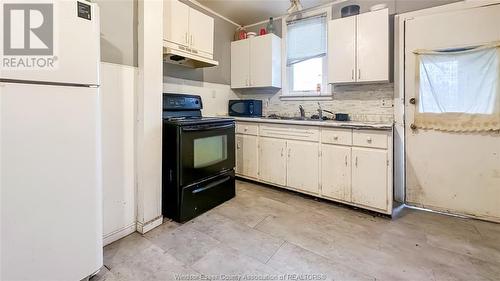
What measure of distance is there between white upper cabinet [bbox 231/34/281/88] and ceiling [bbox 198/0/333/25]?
0.34 m

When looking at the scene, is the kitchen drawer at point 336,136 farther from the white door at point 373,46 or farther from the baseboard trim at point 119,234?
the baseboard trim at point 119,234

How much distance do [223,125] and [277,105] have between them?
134 cm

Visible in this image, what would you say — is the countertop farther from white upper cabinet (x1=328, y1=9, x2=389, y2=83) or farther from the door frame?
white upper cabinet (x1=328, y1=9, x2=389, y2=83)

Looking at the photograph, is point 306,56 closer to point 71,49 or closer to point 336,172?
point 336,172

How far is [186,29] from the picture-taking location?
8.43 ft

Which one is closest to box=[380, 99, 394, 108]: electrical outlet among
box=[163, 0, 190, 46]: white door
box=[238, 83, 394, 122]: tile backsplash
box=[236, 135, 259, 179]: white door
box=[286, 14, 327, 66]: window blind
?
box=[238, 83, 394, 122]: tile backsplash

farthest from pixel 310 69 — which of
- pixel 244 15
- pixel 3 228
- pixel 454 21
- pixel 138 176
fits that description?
pixel 3 228

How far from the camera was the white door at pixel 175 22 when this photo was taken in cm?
238

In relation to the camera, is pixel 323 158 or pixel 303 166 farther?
pixel 303 166

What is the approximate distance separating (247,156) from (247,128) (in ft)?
1.25

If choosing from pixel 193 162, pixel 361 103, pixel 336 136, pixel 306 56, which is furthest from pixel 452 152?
pixel 193 162

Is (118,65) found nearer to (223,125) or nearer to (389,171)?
(223,125)

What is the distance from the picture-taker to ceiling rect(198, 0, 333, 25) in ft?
10.3

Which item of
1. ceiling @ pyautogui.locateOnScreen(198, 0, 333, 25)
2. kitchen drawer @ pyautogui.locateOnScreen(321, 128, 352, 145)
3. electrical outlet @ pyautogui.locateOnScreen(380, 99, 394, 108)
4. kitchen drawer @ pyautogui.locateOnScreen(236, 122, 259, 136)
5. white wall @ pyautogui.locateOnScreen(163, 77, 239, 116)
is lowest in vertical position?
kitchen drawer @ pyautogui.locateOnScreen(321, 128, 352, 145)
